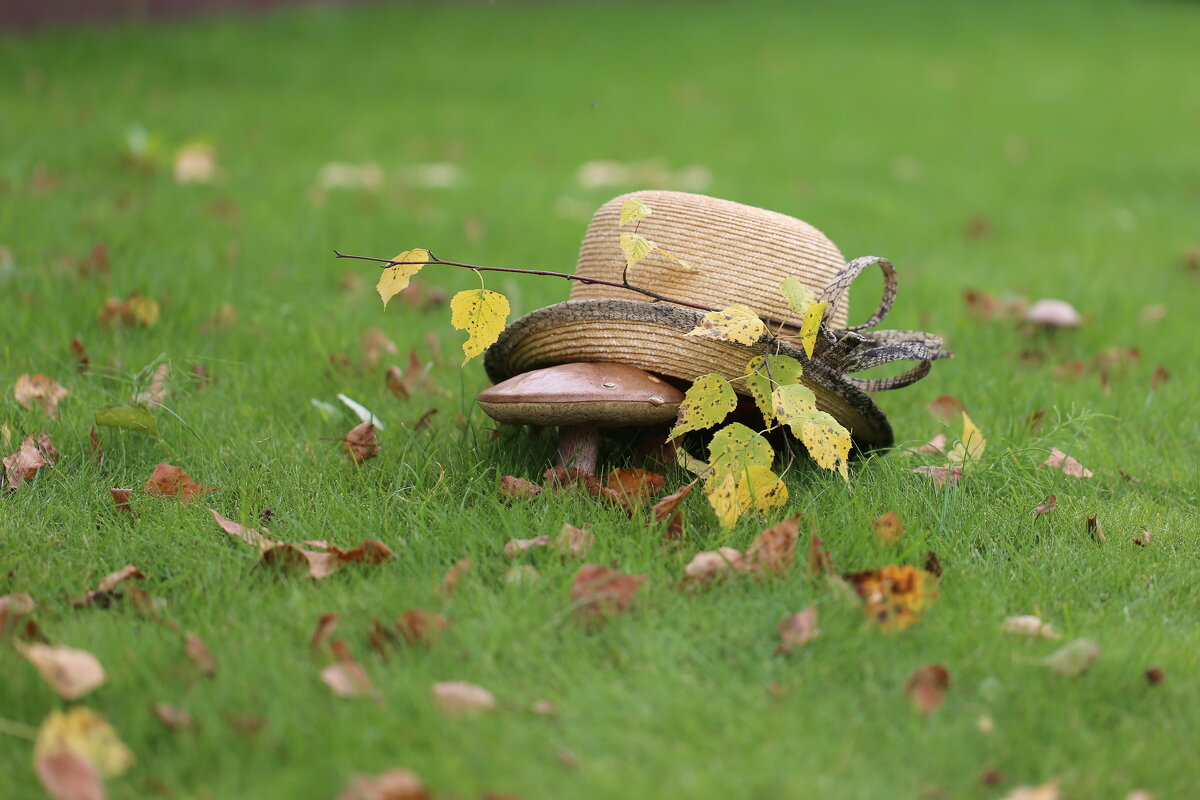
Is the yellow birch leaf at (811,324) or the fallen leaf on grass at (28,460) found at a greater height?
the yellow birch leaf at (811,324)

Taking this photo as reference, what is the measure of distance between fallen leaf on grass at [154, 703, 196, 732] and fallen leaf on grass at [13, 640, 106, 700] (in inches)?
4.3

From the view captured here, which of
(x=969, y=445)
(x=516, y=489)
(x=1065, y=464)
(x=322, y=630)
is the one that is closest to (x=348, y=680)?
(x=322, y=630)

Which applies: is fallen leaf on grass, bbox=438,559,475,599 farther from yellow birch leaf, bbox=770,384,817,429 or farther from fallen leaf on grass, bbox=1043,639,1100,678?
fallen leaf on grass, bbox=1043,639,1100,678

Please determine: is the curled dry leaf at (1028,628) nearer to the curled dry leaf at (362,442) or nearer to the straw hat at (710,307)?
the straw hat at (710,307)

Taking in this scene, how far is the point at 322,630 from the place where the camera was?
5.88ft

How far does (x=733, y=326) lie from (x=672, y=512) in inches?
15.1

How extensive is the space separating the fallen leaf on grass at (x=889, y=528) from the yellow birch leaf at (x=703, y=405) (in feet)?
1.19

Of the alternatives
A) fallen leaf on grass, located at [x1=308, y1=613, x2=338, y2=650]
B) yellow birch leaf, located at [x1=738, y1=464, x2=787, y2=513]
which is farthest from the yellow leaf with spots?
fallen leaf on grass, located at [x1=308, y1=613, x2=338, y2=650]

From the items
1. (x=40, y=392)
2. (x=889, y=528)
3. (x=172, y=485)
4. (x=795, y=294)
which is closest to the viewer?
(x=889, y=528)

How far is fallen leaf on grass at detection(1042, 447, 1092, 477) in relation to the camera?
2588 mm

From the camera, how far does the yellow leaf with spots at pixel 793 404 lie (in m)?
2.16

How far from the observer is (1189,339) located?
374cm

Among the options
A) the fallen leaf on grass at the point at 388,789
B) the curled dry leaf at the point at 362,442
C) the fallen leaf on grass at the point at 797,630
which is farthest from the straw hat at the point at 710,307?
the fallen leaf on grass at the point at 388,789

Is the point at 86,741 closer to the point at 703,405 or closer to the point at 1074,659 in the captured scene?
the point at 703,405
